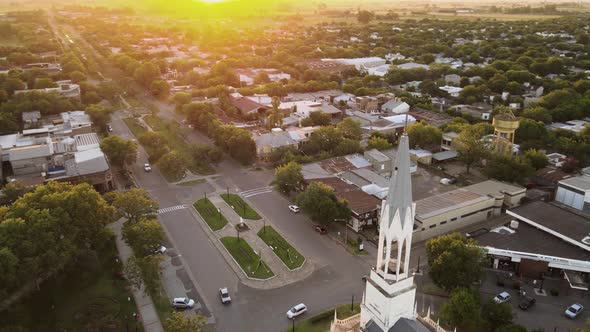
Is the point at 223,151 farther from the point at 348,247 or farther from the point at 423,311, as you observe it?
the point at 423,311

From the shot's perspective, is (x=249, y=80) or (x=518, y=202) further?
(x=249, y=80)

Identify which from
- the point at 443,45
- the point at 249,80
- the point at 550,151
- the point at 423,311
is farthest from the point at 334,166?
the point at 443,45

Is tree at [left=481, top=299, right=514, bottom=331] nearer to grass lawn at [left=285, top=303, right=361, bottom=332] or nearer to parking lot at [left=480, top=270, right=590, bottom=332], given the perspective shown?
parking lot at [left=480, top=270, right=590, bottom=332]

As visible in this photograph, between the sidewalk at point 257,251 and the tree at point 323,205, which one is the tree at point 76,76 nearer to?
the sidewalk at point 257,251


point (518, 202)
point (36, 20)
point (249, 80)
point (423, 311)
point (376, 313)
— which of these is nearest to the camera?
point (376, 313)

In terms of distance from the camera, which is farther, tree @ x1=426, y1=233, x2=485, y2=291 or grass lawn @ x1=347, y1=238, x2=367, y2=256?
grass lawn @ x1=347, y1=238, x2=367, y2=256

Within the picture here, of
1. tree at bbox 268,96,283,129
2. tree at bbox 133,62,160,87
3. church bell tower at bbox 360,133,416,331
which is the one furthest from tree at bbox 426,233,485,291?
tree at bbox 133,62,160,87

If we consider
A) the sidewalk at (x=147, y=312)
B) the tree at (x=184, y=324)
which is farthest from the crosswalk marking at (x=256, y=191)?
the tree at (x=184, y=324)
